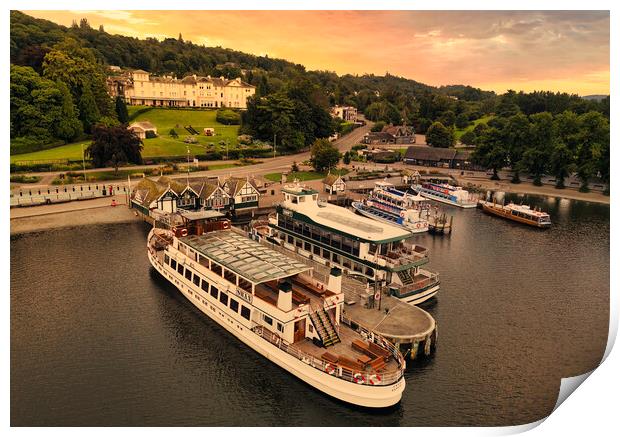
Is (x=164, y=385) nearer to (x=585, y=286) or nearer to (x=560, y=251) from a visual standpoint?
(x=585, y=286)

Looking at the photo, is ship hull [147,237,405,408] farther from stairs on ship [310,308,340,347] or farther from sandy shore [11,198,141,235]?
sandy shore [11,198,141,235]

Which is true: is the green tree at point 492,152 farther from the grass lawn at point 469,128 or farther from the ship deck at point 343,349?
the ship deck at point 343,349

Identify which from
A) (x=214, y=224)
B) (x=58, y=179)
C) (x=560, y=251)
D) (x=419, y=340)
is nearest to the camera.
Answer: (x=419, y=340)

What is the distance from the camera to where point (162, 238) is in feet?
147

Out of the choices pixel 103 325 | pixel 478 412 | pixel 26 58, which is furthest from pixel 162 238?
pixel 26 58

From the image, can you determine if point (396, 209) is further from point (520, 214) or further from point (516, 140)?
point (516, 140)

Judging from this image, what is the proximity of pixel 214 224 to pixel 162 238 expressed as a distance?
22.9 ft

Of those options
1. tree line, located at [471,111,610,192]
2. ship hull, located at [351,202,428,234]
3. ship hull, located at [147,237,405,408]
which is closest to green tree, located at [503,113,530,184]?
tree line, located at [471,111,610,192]

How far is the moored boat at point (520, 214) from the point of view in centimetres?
6233

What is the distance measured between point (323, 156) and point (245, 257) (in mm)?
55665

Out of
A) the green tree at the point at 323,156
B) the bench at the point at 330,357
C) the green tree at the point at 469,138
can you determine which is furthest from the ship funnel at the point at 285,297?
the green tree at the point at 469,138

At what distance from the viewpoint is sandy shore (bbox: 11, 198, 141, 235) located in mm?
55062

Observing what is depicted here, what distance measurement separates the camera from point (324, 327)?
29.1 metres

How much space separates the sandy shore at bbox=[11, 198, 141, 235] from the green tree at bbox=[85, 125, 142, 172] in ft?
53.4
